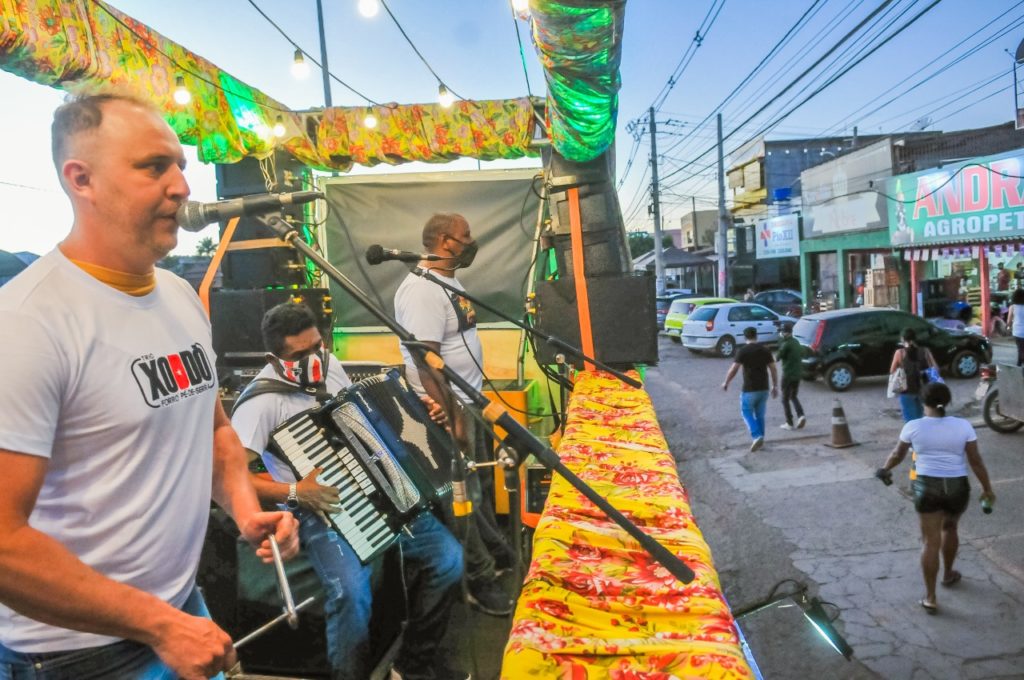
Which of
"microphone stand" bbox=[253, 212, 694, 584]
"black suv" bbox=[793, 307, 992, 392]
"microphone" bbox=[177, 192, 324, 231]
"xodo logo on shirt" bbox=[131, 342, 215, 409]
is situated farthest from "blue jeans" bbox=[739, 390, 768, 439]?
"xodo logo on shirt" bbox=[131, 342, 215, 409]

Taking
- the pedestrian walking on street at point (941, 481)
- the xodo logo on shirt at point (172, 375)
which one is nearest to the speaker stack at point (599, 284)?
the pedestrian walking on street at point (941, 481)

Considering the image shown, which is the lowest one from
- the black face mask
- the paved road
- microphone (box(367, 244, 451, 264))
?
the paved road

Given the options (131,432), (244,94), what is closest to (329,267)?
(131,432)

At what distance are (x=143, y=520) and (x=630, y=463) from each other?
76.8 inches

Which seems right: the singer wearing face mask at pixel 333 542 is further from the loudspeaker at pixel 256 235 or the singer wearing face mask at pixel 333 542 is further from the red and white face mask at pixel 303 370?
the loudspeaker at pixel 256 235

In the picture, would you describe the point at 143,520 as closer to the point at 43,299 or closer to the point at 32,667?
the point at 32,667

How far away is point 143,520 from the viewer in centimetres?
157

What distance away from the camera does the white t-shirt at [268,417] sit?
304 centimetres

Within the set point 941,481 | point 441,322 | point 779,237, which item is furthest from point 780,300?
point 441,322

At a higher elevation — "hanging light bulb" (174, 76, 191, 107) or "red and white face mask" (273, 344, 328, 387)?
"hanging light bulb" (174, 76, 191, 107)

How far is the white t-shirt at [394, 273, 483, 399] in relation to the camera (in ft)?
13.0

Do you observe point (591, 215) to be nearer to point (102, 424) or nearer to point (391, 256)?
point (391, 256)

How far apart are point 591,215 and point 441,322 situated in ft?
6.85

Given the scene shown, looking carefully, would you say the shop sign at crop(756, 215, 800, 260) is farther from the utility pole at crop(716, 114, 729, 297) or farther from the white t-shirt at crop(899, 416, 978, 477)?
the white t-shirt at crop(899, 416, 978, 477)
